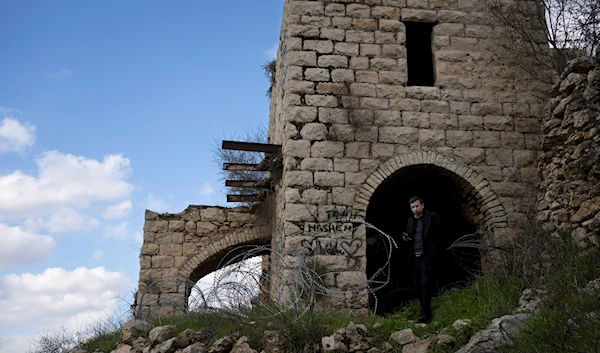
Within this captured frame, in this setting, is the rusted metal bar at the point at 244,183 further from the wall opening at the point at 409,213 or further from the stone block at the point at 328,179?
the stone block at the point at 328,179

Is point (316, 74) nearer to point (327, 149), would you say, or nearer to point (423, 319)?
point (327, 149)

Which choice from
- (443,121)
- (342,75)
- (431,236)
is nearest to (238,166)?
(342,75)

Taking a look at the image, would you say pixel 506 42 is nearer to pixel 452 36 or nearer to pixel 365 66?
pixel 452 36

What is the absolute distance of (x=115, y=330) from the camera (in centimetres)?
840

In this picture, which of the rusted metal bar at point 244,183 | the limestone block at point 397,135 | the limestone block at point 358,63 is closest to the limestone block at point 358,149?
the limestone block at point 397,135

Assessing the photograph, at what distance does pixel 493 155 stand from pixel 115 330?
5.81 metres

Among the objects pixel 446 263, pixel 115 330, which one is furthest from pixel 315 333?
pixel 446 263

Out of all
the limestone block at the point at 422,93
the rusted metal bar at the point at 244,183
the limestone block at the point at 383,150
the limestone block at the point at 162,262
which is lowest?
the limestone block at the point at 162,262

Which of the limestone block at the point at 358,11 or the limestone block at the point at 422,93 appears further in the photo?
the limestone block at the point at 358,11

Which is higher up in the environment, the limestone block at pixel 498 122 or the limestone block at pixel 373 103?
the limestone block at pixel 373 103

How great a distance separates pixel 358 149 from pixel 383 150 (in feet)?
1.18

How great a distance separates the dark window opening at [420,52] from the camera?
31.9 ft

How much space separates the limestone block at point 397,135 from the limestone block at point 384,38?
136 cm

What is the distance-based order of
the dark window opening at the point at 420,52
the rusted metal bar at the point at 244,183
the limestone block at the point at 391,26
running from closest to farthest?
the limestone block at the point at 391,26 → the dark window opening at the point at 420,52 → the rusted metal bar at the point at 244,183
